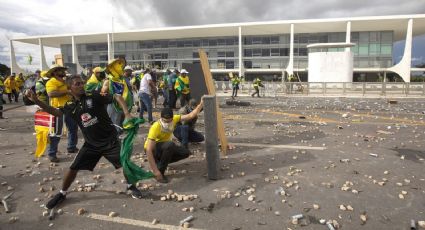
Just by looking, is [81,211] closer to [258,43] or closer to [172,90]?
[172,90]

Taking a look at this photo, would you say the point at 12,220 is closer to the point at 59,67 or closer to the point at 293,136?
the point at 59,67

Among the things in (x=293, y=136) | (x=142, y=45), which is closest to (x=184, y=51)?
(x=142, y=45)

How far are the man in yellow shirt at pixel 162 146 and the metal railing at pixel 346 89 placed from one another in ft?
71.1

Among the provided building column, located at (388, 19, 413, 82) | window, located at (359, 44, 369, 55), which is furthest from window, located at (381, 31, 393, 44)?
building column, located at (388, 19, 413, 82)

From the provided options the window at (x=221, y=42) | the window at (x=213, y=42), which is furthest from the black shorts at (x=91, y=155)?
the window at (x=213, y=42)

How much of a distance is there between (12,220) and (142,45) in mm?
67848

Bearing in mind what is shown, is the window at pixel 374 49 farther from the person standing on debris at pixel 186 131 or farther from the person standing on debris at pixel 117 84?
the person standing on debris at pixel 117 84

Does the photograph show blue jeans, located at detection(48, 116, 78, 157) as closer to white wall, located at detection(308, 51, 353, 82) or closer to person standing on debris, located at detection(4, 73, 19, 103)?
person standing on debris, located at detection(4, 73, 19, 103)

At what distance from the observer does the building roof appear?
50.7 meters

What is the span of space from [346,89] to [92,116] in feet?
81.0

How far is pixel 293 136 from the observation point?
27.7 ft

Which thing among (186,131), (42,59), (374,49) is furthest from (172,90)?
(42,59)

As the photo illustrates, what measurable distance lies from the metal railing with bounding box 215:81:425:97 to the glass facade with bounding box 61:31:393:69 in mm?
32092

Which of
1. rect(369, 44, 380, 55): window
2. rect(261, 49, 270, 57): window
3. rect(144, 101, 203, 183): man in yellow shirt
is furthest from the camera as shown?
rect(261, 49, 270, 57): window
